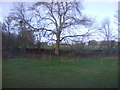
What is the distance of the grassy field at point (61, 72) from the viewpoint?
2.05 metres

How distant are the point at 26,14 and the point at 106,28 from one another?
1103 millimetres

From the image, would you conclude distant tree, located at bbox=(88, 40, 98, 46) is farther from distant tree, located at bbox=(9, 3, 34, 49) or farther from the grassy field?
distant tree, located at bbox=(9, 3, 34, 49)

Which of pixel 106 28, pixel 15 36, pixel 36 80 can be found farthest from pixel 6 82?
pixel 106 28

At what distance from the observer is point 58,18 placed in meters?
2.28

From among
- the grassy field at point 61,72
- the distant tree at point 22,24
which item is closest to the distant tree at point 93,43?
the grassy field at point 61,72

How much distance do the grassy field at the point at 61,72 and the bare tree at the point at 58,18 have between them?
0.80ft

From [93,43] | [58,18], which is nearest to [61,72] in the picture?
[93,43]

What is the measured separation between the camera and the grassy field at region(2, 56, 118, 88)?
2051mm

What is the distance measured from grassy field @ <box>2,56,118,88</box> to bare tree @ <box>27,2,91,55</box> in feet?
0.80

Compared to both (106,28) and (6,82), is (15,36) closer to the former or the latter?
(6,82)

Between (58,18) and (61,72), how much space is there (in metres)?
0.73

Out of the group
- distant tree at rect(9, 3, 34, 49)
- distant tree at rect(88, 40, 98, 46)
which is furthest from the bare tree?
distant tree at rect(88, 40, 98, 46)

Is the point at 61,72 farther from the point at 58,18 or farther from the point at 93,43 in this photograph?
the point at 58,18

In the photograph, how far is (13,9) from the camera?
2213 mm
